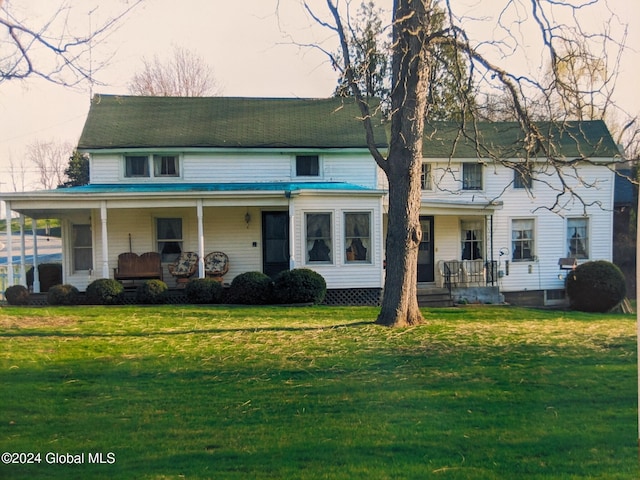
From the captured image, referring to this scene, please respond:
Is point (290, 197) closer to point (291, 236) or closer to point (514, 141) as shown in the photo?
point (291, 236)

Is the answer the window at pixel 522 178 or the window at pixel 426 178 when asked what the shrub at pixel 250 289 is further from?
the window at pixel 522 178

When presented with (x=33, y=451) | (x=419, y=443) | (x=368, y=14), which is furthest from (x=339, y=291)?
(x=33, y=451)

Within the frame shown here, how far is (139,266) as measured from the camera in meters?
6.48

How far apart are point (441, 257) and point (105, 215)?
423 cm

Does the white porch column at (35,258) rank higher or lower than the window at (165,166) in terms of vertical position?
lower

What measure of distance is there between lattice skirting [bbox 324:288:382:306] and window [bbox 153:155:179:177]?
3279 mm

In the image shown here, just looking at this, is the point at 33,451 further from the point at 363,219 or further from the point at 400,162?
the point at 363,219

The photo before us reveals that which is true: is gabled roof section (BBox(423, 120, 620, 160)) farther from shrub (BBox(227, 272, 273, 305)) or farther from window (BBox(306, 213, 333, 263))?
window (BBox(306, 213, 333, 263))

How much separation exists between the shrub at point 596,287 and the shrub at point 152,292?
15.3 feet

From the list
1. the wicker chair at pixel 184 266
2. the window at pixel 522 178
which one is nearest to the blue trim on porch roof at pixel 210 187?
the wicker chair at pixel 184 266

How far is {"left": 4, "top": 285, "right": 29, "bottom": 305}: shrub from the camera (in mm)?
4199

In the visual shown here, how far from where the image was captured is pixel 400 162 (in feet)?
20.7

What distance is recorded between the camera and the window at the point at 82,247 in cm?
484

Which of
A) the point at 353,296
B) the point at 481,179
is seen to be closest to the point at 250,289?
the point at 353,296
